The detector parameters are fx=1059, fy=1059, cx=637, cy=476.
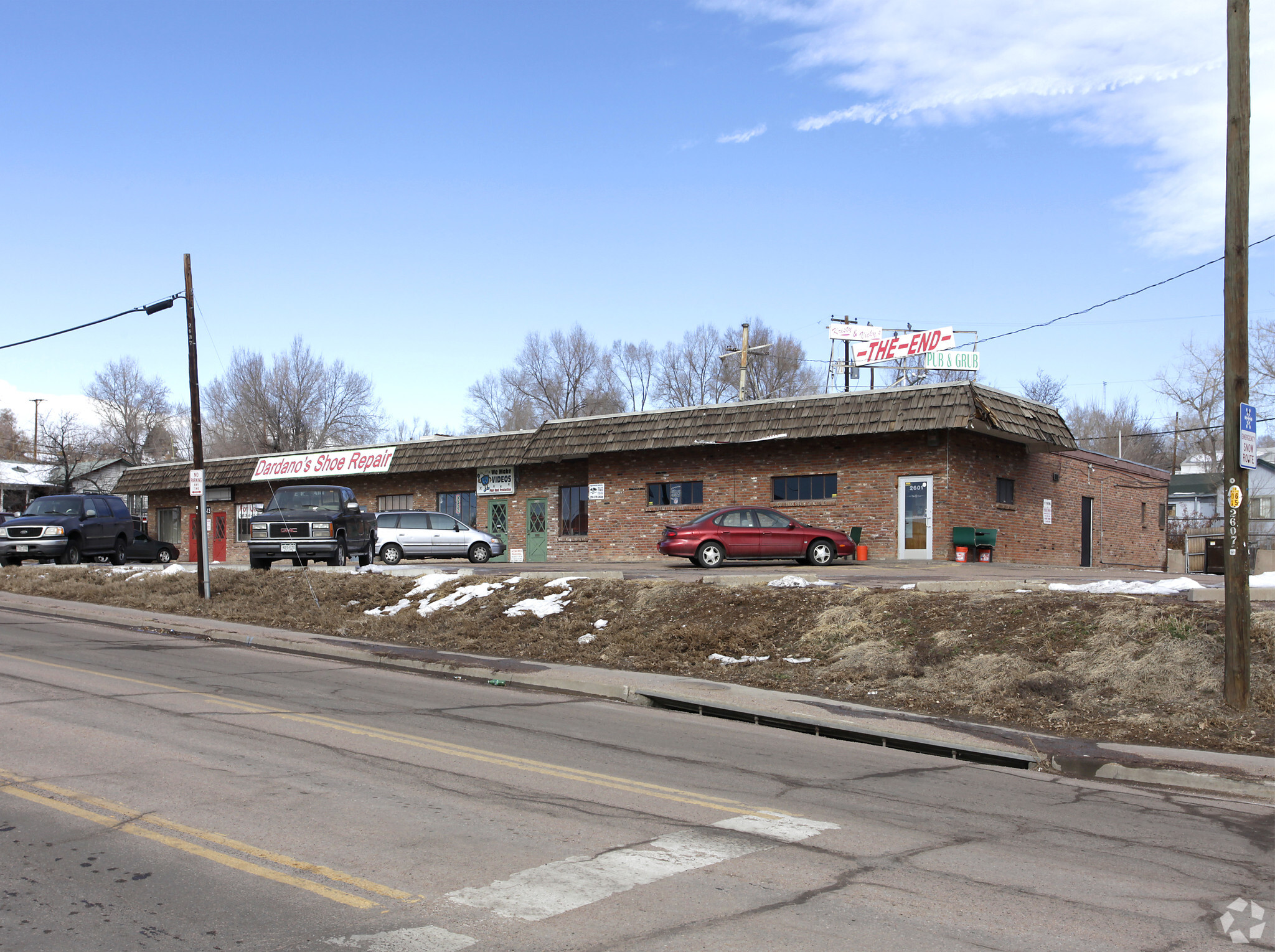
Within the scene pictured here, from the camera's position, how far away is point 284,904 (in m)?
4.71

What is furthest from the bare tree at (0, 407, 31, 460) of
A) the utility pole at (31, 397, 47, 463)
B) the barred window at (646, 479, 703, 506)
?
the barred window at (646, 479, 703, 506)

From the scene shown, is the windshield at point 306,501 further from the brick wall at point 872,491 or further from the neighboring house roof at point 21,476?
the neighboring house roof at point 21,476

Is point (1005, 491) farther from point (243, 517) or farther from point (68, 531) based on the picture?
point (243, 517)

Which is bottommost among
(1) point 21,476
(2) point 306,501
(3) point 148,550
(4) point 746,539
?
(3) point 148,550

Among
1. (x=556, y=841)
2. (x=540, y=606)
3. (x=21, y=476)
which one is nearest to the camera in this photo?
(x=556, y=841)

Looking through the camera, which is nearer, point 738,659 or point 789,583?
point 738,659

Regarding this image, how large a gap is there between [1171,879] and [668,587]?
38.6 ft

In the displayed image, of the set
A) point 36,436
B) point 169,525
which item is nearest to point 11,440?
point 36,436

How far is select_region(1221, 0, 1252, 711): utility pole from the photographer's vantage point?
9.92 meters

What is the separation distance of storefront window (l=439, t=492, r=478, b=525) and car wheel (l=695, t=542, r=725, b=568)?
45.5ft

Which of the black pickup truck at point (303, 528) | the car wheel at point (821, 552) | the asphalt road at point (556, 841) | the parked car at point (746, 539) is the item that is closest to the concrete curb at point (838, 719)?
the asphalt road at point (556, 841)

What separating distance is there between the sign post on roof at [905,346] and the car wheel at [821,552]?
1494 centimetres

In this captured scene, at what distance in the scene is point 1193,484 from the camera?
201ft

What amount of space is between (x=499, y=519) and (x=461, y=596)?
17586 millimetres
